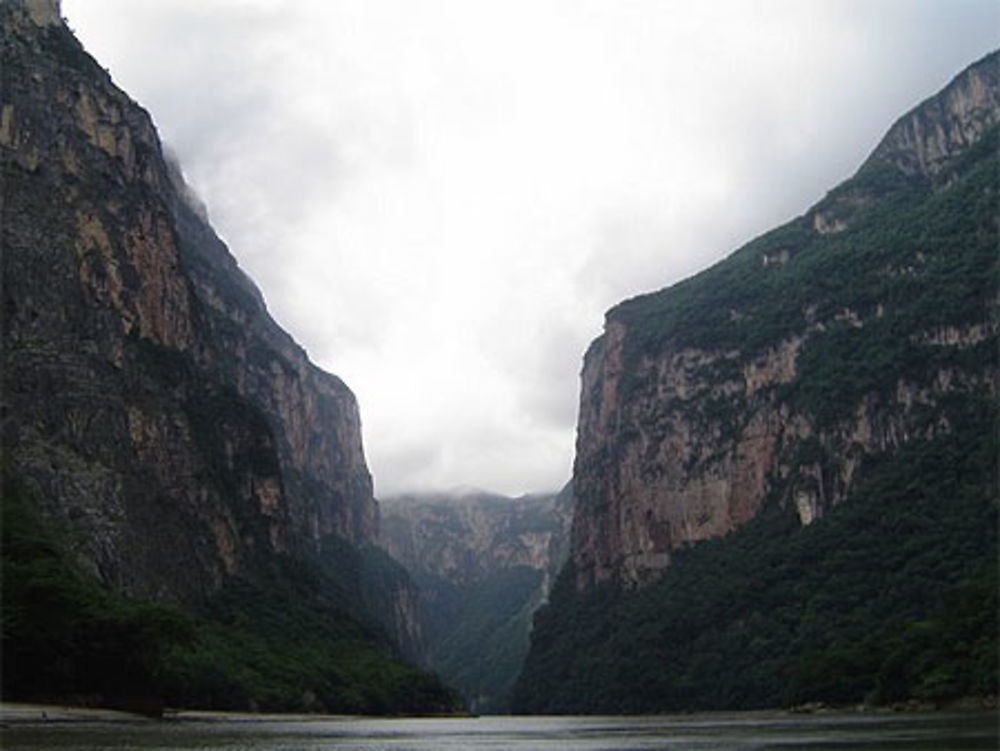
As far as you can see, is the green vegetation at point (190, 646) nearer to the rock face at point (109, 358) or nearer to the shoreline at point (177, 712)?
the shoreline at point (177, 712)

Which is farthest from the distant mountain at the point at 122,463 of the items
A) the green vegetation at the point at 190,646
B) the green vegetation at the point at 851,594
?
the green vegetation at the point at 851,594

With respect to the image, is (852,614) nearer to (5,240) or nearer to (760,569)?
(760,569)

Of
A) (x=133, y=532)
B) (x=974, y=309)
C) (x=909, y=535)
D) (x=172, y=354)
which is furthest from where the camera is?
(x=974, y=309)

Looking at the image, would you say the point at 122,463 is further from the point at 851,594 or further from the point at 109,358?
the point at 851,594

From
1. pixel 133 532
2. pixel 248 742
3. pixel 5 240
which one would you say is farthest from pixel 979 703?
pixel 5 240

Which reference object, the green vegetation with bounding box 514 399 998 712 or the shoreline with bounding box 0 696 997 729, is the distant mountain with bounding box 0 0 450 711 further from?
the green vegetation with bounding box 514 399 998 712
